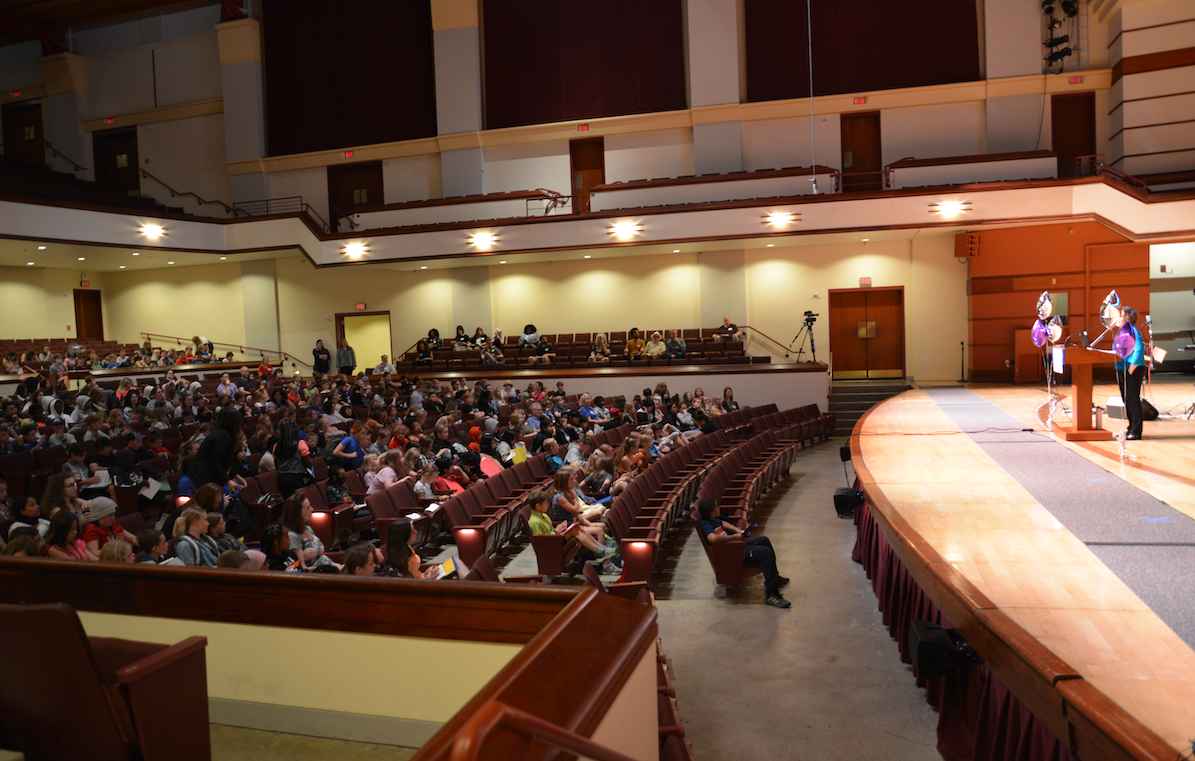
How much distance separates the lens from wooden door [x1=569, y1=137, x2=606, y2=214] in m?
16.6

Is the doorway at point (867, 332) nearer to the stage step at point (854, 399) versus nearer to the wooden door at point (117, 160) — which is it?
the stage step at point (854, 399)

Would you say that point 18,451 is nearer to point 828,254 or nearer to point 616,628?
point 616,628

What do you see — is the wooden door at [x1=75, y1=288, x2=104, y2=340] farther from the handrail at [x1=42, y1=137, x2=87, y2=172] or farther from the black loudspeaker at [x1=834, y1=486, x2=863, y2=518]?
the black loudspeaker at [x1=834, y1=486, x2=863, y2=518]

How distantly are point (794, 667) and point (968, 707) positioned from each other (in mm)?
1137

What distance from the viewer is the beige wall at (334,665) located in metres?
2.11

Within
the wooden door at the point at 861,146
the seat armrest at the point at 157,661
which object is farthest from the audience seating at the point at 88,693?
the wooden door at the point at 861,146

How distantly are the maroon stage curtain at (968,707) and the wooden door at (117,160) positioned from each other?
20.4 m

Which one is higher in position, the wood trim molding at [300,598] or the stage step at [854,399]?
the wood trim molding at [300,598]

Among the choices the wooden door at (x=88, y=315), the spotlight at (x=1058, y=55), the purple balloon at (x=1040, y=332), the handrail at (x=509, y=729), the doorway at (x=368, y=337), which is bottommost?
the handrail at (x=509, y=729)

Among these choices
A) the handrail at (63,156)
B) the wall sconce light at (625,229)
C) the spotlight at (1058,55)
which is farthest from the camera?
the handrail at (63,156)

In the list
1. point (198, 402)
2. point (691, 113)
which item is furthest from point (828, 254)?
point (198, 402)

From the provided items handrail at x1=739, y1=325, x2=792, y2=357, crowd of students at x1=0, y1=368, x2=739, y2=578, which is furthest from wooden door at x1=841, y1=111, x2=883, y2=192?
crowd of students at x1=0, y1=368, x2=739, y2=578

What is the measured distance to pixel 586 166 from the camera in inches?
659

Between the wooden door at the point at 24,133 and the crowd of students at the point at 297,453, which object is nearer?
the crowd of students at the point at 297,453
